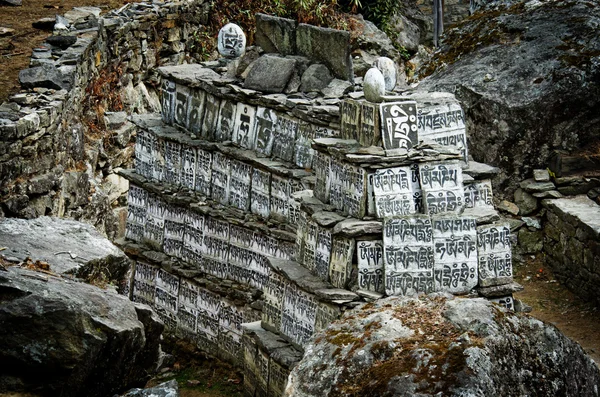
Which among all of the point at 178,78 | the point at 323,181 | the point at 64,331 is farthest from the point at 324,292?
the point at 178,78

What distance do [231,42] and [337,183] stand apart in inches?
170

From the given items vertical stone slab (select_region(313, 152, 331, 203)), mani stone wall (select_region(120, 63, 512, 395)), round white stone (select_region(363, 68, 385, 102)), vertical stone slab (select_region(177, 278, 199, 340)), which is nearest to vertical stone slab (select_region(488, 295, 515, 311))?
mani stone wall (select_region(120, 63, 512, 395))

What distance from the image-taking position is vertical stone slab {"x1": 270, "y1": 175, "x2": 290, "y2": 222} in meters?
11.4

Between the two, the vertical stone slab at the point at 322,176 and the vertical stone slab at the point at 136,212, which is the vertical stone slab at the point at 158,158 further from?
the vertical stone slab at the point at 322,176

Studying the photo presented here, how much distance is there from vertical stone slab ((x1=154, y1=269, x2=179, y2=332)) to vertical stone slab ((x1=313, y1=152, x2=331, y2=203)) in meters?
3.76

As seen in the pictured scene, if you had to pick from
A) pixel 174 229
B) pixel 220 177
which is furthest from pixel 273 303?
pixel 174 229

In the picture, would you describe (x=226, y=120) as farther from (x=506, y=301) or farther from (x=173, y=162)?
(x=506, y=301)

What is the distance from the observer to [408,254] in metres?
8.59

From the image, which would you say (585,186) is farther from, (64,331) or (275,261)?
(64,331)

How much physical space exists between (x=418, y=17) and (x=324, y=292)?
14566 millimetres

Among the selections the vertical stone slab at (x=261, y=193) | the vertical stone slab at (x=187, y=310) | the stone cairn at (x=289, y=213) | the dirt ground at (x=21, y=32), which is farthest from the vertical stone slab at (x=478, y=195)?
the dirt ground at (x=21, y=32)

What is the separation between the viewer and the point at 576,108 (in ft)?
45.8

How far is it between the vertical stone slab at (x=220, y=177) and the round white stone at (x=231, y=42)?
1.40 m

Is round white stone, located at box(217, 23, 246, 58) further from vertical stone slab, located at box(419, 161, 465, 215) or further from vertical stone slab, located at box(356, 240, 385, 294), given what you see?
vertical stone slab, located at box(356, 240, 385, 294)
